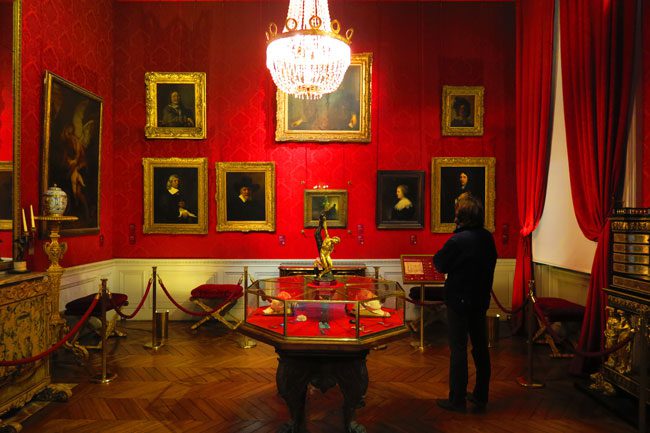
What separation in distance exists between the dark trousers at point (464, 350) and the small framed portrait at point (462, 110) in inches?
167

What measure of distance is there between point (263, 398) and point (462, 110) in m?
5.55

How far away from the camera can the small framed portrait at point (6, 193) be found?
4488 millimetres

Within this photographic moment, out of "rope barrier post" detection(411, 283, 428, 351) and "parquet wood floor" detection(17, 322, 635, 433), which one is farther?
"rope barrier post" detection(411, 283, 428, 351)

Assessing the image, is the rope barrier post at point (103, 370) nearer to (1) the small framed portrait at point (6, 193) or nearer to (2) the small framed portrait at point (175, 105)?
(1) the small framed portrait at point (6, 193)

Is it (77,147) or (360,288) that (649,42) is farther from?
(77,147)

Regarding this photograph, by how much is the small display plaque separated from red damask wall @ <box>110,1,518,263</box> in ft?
3.75

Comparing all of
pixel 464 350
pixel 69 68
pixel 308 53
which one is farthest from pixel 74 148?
pixel 464 350

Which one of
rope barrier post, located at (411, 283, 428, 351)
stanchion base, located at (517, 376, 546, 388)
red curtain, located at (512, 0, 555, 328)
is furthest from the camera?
red curtain, located at (512, 0, 555, 328)

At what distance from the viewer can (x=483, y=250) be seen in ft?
12.3

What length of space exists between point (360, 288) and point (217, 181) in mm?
4287

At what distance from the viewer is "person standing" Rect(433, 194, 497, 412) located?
147 inches

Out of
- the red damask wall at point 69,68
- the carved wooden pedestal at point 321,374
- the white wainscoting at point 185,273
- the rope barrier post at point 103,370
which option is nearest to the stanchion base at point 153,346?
the rope barrier post at point 103,370

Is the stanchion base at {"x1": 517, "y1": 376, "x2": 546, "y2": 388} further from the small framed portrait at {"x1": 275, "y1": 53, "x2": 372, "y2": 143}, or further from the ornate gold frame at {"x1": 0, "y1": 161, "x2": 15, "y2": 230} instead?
the ornate gold frame at {"x1": 0, "y1": 161, "x2": 15, "y2": 230}

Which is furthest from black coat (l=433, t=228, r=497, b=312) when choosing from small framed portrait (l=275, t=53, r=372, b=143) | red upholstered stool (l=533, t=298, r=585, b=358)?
small framed portrait (l=275, t=53, r=372, b=143)
